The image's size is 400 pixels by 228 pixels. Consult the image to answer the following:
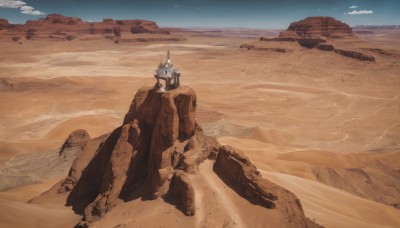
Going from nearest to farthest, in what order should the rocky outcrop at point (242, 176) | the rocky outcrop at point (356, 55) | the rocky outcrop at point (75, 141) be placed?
the rocky outcrop at point (242, 176) < the rocky outcrop at point (75, 141) < the rocky outcrop at point (356, 55)

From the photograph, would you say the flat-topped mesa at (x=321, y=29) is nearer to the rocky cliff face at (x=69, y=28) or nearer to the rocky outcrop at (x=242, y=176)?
the rocky cliff face at (x=69, y=28)

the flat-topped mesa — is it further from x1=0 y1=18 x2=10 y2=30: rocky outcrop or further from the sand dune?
x1=0 y1=18 x2=10 y2=30: rocky outcrop

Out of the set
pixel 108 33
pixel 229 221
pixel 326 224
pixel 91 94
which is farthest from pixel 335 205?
pixel 108 33

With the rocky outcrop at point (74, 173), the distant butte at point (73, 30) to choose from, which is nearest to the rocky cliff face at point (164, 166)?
the rocky outcrop at point (74, 173)

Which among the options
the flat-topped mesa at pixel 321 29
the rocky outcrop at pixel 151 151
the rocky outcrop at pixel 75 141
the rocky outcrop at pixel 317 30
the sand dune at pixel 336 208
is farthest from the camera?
the flat-topped mesa at pixel 321 29

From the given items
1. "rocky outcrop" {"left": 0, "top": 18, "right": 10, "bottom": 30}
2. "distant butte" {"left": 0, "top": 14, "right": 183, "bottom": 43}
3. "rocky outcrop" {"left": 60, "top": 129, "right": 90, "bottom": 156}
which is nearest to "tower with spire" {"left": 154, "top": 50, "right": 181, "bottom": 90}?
"rocky outcrop" {"left": 60, "top": 129, "right": 90, "bottom": 156}

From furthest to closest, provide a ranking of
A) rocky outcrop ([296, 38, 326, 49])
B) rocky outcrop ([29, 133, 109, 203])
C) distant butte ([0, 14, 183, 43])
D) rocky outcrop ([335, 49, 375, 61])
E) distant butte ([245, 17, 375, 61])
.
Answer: distant butte ([0, 14, 183, 43]) < distant butte ([245, 17, 375, 61]) < rocky outcrop ([296, 38, 326, 49]) < rocky outcrop ([335, 49, 375, 61]) < rocky outcrop ([29, 133, 109, 203])

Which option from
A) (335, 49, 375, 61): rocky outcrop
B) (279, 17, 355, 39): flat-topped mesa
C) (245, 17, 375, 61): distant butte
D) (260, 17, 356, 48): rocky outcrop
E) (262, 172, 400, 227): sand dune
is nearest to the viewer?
(262, 172, 400, 227): sand dune

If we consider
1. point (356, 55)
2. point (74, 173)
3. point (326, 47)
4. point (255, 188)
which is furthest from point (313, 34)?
point (255, 188)

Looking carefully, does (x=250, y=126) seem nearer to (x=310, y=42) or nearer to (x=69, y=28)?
(x=310, y=42)
